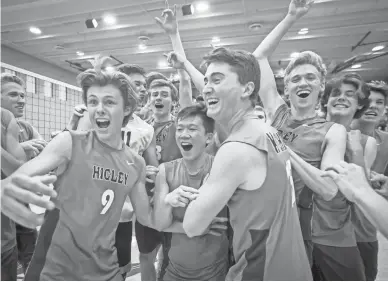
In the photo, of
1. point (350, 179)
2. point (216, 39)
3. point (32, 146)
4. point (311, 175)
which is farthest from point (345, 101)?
point (216, 39)

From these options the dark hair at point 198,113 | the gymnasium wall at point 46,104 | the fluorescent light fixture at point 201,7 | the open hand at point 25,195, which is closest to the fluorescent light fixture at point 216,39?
the fluorescent light fixture at point 201,7

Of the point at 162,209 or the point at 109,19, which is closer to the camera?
the point at 162,209

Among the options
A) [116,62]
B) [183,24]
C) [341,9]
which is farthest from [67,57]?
[341,9]

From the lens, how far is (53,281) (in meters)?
1.48

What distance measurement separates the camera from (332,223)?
202 centimetres

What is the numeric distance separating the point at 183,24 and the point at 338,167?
6424 mm

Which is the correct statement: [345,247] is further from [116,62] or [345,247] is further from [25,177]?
[116,62]

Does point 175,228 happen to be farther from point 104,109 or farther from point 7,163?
point 7,163

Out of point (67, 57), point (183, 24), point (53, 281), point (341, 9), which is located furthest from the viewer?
point (67, 57)

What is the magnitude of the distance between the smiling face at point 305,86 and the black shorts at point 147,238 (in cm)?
181

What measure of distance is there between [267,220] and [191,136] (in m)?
0.84

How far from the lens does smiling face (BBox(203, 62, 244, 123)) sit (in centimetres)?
151

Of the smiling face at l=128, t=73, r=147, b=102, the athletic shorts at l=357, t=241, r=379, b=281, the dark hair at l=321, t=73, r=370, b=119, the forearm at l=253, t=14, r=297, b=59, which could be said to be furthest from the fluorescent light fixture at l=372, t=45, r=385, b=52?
the smiling face at l=128, t=73, r=147, b=102

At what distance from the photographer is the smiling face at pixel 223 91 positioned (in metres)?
1.51
